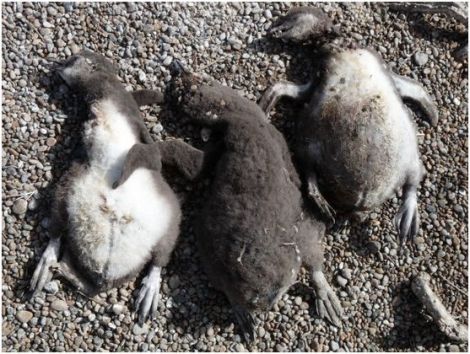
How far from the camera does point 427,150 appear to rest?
Answer: 5.91 m

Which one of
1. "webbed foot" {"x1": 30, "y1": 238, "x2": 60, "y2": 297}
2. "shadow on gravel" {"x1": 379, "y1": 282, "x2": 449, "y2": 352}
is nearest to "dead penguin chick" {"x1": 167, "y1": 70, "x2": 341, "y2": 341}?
"shadow on gravel" {"x1": 379, "y1": 282, "x2": 449, "y2": 352}

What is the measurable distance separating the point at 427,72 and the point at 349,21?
1.01 m

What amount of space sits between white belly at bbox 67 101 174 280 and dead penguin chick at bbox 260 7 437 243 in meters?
1.43

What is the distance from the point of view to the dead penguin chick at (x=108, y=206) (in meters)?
4.96

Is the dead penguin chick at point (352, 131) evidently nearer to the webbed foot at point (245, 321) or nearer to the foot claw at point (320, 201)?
the foot claw at point (320, 201)

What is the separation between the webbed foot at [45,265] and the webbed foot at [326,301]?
8.13 ft

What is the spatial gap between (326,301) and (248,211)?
56.7 inches

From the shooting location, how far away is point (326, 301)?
552cm

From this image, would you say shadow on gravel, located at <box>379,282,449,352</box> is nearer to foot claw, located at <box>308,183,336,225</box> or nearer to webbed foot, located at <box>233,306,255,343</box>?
foot claw, located at <box>308,183,336,225</box>

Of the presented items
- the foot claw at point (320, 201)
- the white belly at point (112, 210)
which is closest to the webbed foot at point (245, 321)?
the white belly at point (112, 210)

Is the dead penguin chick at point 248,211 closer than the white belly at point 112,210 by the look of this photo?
Yes

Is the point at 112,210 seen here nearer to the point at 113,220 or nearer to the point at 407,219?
the point at 113,220

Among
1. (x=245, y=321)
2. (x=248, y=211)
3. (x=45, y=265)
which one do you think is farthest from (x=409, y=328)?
(x=45, y=265)

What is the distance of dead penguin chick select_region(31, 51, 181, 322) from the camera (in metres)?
4.96
